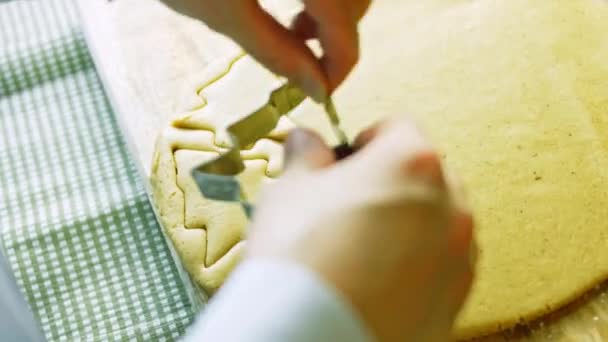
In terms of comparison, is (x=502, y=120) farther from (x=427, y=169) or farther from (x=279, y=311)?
(x=279, y=311)

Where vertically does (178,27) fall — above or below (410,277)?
below

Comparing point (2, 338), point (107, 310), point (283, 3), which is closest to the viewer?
point (2, 338)

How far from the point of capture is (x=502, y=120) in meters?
0.93

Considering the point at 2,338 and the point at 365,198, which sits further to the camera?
the point at 2,338

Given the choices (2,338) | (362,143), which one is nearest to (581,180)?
(362,143)

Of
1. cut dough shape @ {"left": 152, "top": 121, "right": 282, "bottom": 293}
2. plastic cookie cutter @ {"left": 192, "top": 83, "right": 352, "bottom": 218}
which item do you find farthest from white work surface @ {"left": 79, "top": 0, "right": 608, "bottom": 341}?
plastic cookie cutter @ {"left": 192, "top": 83, "right": 352, "bottom": 218}

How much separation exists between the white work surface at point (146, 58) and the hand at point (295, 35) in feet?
1.40

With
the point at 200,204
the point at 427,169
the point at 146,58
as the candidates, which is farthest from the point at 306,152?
the point at 146,58

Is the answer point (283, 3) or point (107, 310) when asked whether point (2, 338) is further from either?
point (283, 3)

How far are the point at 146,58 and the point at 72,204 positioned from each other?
0.80ft

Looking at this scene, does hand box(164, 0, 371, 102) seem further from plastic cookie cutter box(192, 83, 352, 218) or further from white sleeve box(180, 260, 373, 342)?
white sleeve box(180, 260, 373, 342)

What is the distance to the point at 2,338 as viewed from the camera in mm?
748

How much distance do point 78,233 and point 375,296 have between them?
770mm

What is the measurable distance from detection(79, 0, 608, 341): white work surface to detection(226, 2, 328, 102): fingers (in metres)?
0.43
